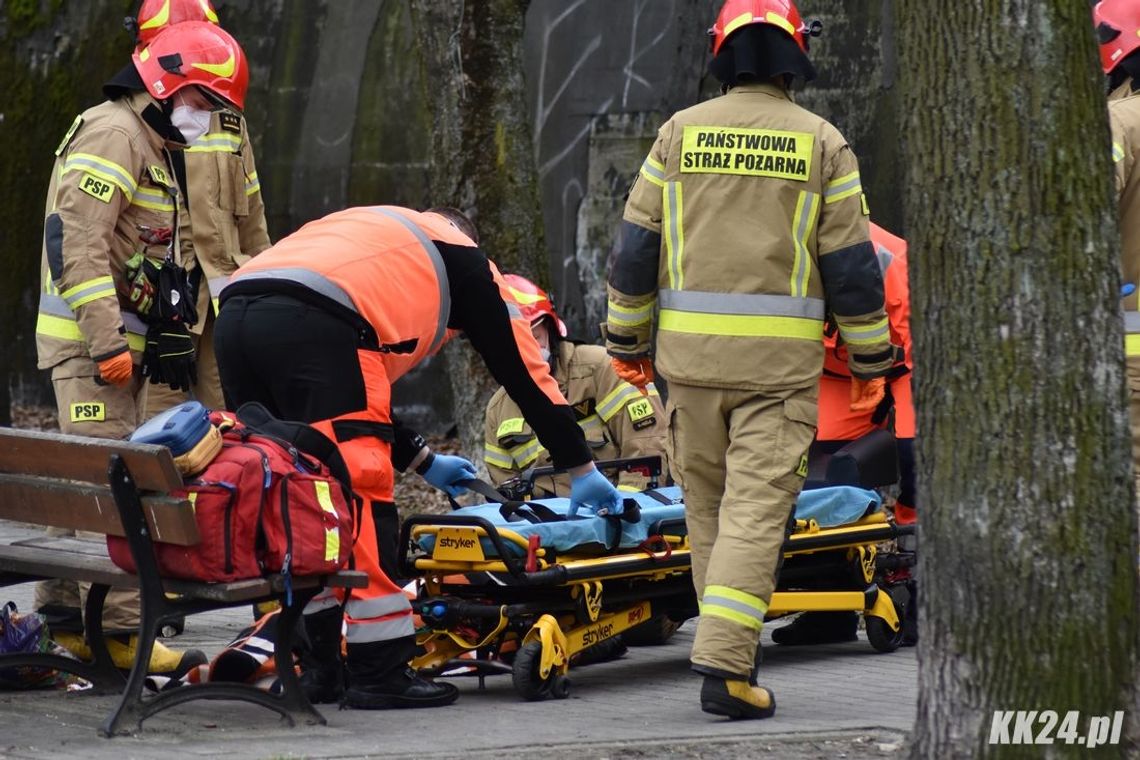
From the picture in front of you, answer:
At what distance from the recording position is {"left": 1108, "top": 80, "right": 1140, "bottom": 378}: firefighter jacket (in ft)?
19.5

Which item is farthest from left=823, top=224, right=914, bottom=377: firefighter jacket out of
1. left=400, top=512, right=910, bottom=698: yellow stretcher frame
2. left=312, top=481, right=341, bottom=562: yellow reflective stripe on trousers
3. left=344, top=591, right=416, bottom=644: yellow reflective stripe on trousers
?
left=312, top=481, right=341, bottom=562: yellow reflective stripe on trousers

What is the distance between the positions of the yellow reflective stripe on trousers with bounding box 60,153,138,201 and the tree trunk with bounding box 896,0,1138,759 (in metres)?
3.12

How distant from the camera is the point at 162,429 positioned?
4.71m

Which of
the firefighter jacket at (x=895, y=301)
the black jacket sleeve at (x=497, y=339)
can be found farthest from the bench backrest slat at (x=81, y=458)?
the firefighter jacket at (x=895, y=301)

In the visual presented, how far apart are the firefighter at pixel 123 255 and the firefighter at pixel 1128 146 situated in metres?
3.01

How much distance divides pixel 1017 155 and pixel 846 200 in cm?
135

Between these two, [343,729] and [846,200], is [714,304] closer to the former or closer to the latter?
[846,200]

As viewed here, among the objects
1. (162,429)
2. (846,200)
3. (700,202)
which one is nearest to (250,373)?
(162,429)

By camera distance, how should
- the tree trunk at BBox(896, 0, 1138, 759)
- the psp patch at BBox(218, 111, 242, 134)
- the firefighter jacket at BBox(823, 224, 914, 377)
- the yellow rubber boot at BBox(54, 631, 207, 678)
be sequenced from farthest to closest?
1. the psp patch at BBox(218, 111, 242, 134)
2. the firefighter jacket at BBox(823, 224, 914, 377)
3. the yellow rubber boot at BBox(54, 631, 207, 678)
4. the tree trunk at BBox(896, 0, 1138, 759)

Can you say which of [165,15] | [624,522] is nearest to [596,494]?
[624,522]

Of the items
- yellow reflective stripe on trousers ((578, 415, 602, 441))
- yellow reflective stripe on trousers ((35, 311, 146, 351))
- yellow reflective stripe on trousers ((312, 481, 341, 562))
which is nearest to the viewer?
yellow reflective stripe on trousers ((312, 481, 341, 562))

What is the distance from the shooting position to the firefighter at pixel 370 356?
16.9 ft

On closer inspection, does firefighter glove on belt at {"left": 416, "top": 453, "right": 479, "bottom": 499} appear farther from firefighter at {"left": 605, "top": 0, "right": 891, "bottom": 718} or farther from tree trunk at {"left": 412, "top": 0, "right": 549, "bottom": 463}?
tree trunk at {"left": 412, "top": 0, "right": 549, "bottom": 463}

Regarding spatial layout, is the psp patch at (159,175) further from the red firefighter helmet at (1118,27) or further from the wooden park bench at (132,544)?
the red firefighter helmet at (1118,27)
